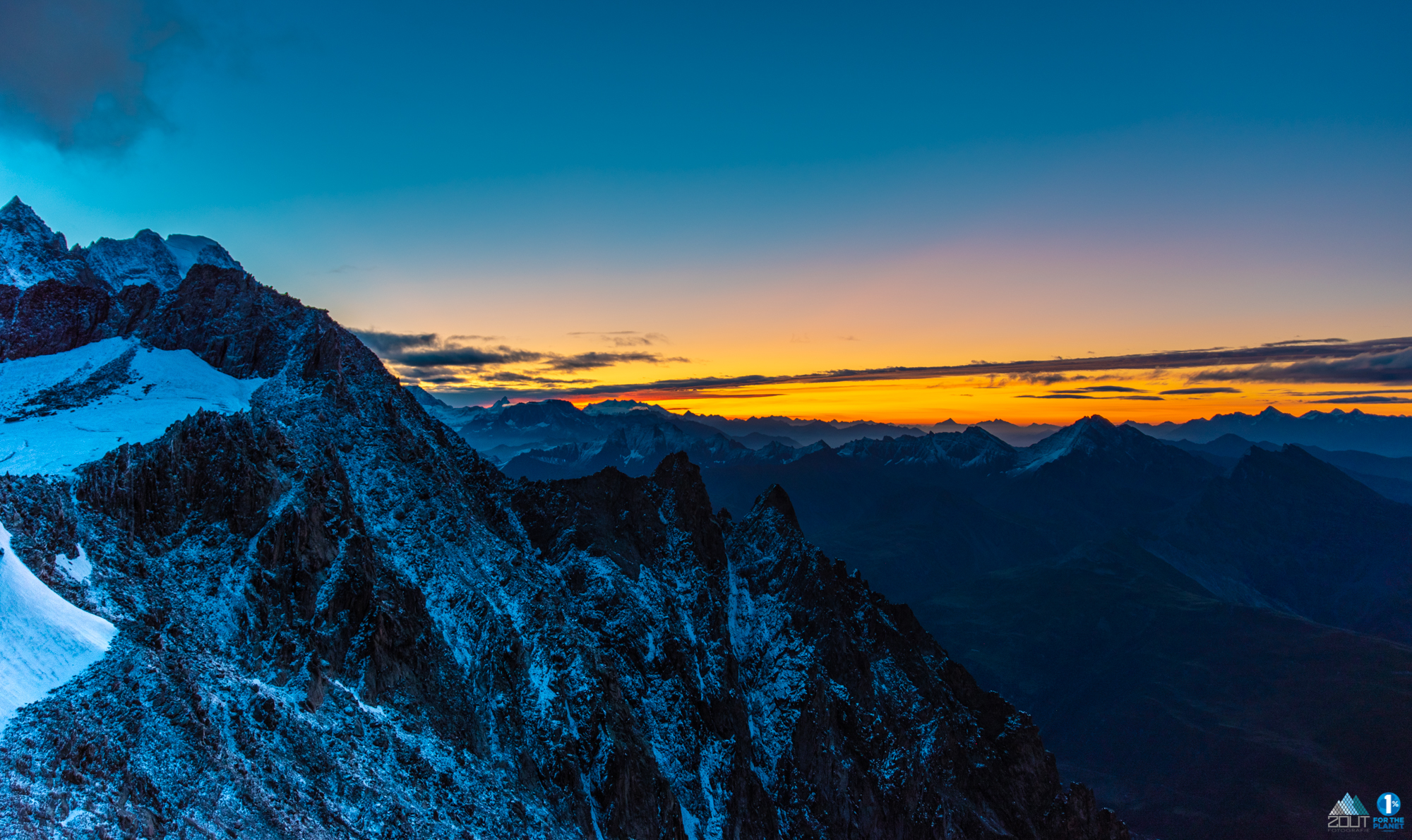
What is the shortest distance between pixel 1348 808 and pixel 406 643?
693 feet

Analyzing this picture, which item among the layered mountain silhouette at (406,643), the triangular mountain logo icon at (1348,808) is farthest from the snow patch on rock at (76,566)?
the triangular mountain logo icon at (1348,808)

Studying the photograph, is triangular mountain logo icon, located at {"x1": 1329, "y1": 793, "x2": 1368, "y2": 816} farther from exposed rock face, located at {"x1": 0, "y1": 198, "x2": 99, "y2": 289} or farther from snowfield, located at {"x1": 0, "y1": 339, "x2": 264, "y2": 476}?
exposed rock face, located at {"x1": 0, "y1": 198, "x2": 99, "y2": 289}

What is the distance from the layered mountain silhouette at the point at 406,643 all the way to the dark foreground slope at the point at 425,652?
0.85 feet

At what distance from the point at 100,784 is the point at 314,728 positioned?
14971mm

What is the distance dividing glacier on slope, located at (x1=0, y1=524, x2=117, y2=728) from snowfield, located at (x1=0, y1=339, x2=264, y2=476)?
15.7 metres

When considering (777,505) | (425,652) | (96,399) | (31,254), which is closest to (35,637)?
(425,652)

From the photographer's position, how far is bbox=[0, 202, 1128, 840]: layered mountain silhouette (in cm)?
4353

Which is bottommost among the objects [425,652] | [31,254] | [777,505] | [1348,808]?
[1348,808]

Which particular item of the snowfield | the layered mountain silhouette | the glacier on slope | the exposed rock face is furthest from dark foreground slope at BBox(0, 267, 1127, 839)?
the exposed rock face

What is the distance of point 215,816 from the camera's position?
39.1 meters

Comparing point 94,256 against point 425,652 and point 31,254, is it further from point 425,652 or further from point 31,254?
point 425,652

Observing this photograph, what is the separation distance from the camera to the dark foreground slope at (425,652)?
43.3 meters

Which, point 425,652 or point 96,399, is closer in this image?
point 425,652

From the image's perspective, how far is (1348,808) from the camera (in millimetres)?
152375
